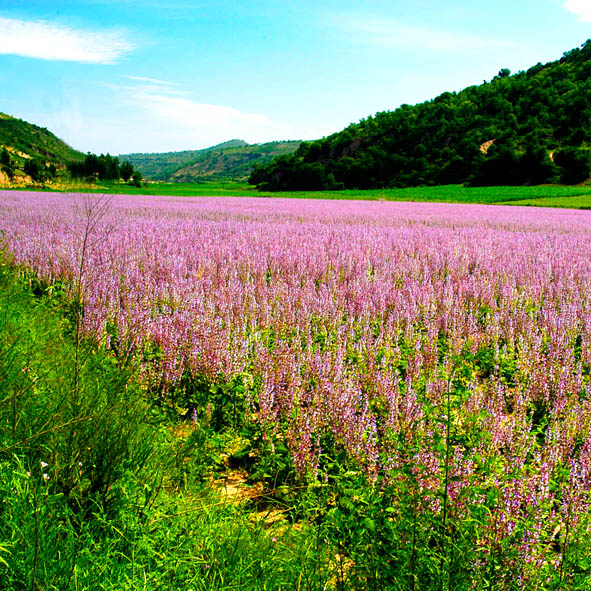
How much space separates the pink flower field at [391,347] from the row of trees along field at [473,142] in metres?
62.1

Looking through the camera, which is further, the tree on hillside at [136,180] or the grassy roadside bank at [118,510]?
the tree on hillside at [136,180]

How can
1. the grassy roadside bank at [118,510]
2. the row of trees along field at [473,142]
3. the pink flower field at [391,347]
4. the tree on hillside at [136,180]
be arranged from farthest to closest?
the row of trees along field at [473,142]
the tree on hillside at [136,180]
the pink flower field at [391,347]
the grassy roadside bank at [118,510]

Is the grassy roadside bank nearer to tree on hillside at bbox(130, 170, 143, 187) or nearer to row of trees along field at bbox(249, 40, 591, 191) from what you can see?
tree on hillside at bbox(130, 170, 143, 187)

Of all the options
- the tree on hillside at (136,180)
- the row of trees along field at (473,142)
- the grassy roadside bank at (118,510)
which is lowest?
the grassy roadside bank at (118,510)

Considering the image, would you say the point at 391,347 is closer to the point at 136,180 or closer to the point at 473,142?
the point at 136,180

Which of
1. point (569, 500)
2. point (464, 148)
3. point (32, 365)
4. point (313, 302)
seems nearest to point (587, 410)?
point (569, 500)

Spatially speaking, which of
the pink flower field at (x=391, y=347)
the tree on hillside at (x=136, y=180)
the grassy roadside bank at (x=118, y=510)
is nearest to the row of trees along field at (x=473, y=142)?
the tree on hillside at (x=136, y=180)

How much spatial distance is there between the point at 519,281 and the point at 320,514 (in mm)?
6419

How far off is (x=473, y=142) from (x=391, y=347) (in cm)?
8391

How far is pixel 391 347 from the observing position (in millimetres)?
4961

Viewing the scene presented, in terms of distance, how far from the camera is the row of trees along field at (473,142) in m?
65.5

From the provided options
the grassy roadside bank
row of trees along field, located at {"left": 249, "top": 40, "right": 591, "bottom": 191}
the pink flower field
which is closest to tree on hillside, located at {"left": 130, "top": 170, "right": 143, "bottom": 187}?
row of trees along field, located at {"left": 249, "top": 40, "right": 591, "bottom": 191}

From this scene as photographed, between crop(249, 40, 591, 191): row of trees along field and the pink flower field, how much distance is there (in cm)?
6213

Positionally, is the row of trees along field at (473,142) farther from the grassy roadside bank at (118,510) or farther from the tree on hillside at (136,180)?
the grassy roadside bank at (118,510)
